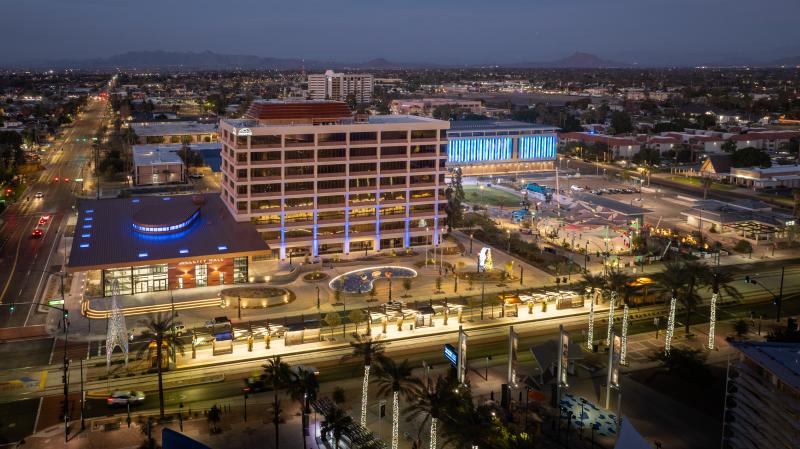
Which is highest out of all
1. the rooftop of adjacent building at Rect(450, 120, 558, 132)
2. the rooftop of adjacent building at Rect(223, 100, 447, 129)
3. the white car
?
the rooftop of adjacent building at Rect(223, 100, 447, 129)

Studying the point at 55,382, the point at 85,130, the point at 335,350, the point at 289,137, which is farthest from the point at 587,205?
the point at 85,130

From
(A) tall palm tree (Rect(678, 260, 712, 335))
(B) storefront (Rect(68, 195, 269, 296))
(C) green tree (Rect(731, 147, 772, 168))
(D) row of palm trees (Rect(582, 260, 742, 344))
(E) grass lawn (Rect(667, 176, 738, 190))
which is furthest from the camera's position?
(C) green tree (Rect(731, 147, 772, 168))

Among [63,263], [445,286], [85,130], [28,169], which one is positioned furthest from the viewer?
[85,130]

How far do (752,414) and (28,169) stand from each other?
13304 centimetres

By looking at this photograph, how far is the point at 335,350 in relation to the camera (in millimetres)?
52000

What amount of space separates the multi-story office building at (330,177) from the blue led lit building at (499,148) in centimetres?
5529

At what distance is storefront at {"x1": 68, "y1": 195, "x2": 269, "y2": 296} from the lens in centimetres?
6281

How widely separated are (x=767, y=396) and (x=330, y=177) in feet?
171

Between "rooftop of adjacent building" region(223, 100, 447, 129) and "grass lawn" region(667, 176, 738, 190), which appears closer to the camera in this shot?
"rooftop of adjacent building" region(223, 100, 447, 129)

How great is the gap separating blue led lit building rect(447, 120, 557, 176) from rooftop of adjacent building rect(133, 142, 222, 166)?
167 ft

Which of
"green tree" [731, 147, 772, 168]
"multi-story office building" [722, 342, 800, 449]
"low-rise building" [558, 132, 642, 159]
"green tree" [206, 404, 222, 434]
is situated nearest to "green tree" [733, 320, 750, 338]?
"multi-story office building" [722, 342, 800, 449]

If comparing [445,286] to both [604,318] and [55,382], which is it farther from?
[55,382]

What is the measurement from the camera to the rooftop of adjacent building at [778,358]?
99.1 feet

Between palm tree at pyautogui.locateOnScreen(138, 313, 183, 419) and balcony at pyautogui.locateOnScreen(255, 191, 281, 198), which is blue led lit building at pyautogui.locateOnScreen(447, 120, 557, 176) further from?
palm tree at pyautogui.locateOnScreen(138, 313, 183, 419)
